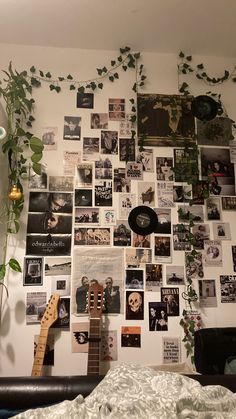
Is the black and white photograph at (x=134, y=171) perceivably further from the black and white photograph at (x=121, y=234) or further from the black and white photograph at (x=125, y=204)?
the black and white photograph at (x=121, y=234)

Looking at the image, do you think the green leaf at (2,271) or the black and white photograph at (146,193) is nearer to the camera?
the green leaf at (2,271)

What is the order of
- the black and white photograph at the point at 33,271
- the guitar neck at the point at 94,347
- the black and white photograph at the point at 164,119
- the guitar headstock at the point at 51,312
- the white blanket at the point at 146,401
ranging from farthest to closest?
the black and white photograph at the point at 164,119
the black and white photograph at the point at 33,271
the guitar headstock at the point at 51,312
the guitar neck at the point at 94,347
the white blanket at the point at 146,401

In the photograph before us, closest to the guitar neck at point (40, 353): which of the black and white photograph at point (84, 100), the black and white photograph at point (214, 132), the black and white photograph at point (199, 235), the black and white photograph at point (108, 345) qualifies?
the black and white photograph at point (108, 345)

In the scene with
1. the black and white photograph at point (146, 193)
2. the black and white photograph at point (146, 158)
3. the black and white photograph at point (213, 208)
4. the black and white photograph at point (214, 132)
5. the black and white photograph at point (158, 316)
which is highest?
the black and white photograph at point (214, 132)

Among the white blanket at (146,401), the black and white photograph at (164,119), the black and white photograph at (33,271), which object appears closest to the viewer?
the white blanket at (146,401)

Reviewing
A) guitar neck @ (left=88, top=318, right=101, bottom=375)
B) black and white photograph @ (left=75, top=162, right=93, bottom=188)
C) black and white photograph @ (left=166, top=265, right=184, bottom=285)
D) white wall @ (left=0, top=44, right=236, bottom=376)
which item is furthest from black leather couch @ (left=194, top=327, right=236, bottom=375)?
black and white photograph @ (left=75, top=162, right=93, bottom=188)

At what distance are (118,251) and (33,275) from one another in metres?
0.50

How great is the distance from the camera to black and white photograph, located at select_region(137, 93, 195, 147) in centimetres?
214

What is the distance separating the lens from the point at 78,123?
2.13m

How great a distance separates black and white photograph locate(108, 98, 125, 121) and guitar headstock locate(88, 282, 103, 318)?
3.38 ft

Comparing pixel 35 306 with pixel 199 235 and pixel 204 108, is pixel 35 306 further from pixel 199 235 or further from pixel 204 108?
pixel 204 108

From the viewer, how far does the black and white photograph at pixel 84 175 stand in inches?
81.1

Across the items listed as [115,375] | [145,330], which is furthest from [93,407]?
[145,330]

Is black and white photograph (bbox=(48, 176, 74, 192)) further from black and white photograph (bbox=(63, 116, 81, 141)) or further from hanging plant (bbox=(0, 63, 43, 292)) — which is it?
black and white photograph (bbox=(63, 116, 81, 141))
